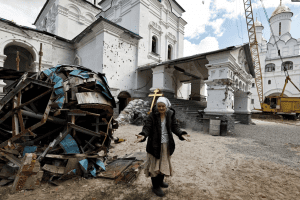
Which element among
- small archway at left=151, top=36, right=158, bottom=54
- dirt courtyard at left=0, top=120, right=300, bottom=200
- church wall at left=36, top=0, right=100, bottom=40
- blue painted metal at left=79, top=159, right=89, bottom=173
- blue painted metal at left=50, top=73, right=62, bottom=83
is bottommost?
dirt courtyard at left=0, top=120, right=300, bottom=200

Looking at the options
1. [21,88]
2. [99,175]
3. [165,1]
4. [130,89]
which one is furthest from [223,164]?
[165,1]

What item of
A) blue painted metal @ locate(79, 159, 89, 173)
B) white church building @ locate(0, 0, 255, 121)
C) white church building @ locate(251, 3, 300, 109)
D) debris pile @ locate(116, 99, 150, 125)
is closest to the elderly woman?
blue painted metal @ locate(79, 159, 89, 173)

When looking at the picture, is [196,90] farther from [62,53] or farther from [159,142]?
[159,142]

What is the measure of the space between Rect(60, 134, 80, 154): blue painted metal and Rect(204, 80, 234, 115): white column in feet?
22.9

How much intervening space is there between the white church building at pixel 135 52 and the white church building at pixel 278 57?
15456mm

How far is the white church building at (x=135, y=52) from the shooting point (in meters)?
8.04

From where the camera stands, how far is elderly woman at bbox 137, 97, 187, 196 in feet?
7.76

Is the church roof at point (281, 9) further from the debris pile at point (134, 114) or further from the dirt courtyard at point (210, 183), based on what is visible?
the dirt courtyard at point (210, 183)

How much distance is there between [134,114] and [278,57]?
27.9 m

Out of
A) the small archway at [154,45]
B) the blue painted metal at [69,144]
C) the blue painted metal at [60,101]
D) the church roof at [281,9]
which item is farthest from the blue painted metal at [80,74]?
the church roof at [281,9]

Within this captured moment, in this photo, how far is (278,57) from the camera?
2370 cm

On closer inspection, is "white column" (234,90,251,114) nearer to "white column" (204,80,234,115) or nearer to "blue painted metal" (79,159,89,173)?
"white column" (204,80,234,115)

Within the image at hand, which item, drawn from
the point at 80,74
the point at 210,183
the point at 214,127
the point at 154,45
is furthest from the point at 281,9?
the point at 80,74

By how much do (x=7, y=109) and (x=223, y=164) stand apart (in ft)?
17.1
